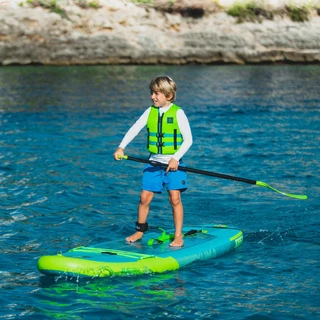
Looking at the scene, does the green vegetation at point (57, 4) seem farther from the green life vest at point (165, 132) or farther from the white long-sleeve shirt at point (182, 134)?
the green life vest at point (165, 132)

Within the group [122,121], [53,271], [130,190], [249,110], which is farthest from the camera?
[249,110]

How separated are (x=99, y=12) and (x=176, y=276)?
103 feet

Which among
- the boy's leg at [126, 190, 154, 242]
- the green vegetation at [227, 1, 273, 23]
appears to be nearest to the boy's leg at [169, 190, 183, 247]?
the boy's leg at [126, 190, 154, 242]

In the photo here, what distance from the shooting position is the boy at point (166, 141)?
9094 mm

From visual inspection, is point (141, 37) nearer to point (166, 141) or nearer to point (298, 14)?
point (298, 14)

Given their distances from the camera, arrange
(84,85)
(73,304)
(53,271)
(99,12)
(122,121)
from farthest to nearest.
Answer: (99,12)
(84,85)
(122,121)
(53,271)
(73,304)

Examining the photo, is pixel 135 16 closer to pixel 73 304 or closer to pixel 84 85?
pixel 84 85

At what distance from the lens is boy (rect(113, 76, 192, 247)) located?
909cm

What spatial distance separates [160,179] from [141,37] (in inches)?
1178

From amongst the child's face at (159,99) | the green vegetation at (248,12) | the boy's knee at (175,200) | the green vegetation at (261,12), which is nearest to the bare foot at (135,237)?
the boy's knee at (175,200)

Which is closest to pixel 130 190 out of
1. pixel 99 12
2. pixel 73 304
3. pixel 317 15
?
pixel 73 304

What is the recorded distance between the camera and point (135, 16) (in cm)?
3891

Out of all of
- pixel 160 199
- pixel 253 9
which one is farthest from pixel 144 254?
pixel 253 9

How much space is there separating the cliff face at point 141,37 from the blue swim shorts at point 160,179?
29495mm
